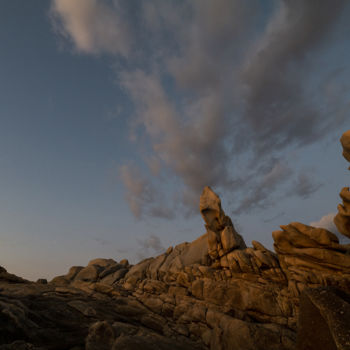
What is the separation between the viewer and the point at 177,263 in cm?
4375

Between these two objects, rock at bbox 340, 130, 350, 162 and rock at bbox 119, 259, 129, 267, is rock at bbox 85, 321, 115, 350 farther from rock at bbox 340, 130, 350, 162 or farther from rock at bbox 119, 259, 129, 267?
rock at bbox 119, 259, 129, 267

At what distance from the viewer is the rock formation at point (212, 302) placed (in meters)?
10.8

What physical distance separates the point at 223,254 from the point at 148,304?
51.4ft

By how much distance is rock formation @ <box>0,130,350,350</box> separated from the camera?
35.3ft

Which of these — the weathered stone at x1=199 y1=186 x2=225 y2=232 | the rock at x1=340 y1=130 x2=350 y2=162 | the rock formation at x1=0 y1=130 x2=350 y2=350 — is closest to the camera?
the rock formation at x1=0 y1=130 x2=350 y2=350

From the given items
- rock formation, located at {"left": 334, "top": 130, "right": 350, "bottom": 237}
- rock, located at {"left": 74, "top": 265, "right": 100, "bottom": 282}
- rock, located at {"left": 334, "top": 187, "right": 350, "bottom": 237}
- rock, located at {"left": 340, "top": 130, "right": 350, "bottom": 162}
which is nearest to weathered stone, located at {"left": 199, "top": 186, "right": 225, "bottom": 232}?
rock, located at {"left": 334, "top": 187, "right": 350, "bottom": 237}

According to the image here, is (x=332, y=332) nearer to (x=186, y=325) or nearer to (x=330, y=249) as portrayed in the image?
(x=186, y=325)

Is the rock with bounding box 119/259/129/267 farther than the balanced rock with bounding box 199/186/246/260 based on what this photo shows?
Yes

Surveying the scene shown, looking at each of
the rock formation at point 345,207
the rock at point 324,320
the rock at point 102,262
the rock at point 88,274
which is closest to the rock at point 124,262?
the rock at point 102,262

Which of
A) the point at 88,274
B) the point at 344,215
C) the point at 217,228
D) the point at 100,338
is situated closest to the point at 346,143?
the point at 344,215

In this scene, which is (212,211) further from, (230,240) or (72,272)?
(72,272)

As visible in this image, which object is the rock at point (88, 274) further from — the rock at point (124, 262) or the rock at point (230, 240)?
the rock at point (230, 240)

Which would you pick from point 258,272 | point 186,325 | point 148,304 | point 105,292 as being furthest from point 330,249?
point 105,292

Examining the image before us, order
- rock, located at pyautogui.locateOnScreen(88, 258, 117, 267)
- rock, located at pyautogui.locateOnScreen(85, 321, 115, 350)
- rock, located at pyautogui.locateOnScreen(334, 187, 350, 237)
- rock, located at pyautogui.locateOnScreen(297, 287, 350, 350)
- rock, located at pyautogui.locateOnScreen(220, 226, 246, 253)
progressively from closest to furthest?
rock, located at pyautogui.locateOnScreen(297, 287, 350, 350), rock, located at pyautogui.locateOnScreen(85, 321, 115, 350), rock, located at pyautogui.locateOnScreen(334, 187, 350, 237), rock, located at pyautogui.locateOnScreen(220, 226, 246, 253), rock, located at pyautogui.locateOnScreen(88, 258, 117, 267)
